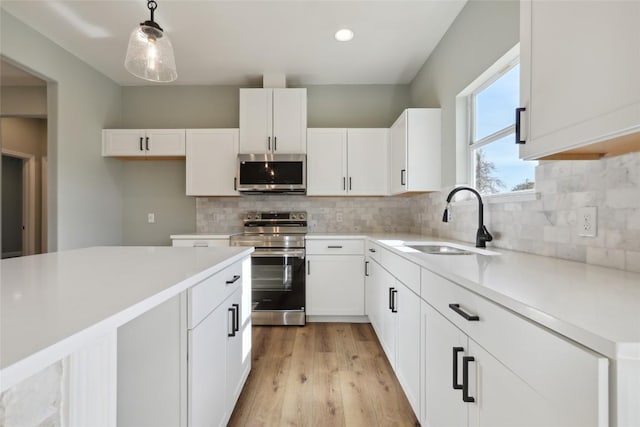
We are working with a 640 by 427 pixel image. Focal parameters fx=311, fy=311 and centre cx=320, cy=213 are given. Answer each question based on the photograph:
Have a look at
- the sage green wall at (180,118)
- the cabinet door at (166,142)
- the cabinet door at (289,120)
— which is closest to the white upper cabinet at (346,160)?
the cabinet door at (289,120)

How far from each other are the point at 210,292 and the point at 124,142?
9.73 ft

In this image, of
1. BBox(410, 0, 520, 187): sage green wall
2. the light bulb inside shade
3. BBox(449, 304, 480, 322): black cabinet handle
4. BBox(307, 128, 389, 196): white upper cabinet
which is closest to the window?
BBox(410, 0, 520, 187): sage green wall

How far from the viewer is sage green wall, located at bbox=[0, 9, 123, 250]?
262 cm

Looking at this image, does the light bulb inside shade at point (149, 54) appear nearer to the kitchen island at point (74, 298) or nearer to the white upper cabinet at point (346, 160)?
the kitchen island at point (74, 298)

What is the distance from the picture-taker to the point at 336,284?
312 centimetres

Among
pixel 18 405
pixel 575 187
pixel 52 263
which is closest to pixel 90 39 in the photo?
pixel 52 263

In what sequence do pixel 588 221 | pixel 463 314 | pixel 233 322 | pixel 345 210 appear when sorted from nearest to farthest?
1. pixel 463 314
2. pixel 588 221
3. pixel 233 322
4. pixel 345 210

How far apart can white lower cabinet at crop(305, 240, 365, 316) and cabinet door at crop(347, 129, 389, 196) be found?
66cm

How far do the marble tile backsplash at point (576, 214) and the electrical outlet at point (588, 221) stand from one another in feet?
0.04

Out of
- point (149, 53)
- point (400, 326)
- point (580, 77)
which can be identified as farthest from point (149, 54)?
point (400, 326)

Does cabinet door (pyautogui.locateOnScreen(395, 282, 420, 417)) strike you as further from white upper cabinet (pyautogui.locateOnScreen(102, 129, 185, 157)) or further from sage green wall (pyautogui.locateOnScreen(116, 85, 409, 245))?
white upper cabinet (pyautogui.locateOnScreen(102, 129, 185, 157))

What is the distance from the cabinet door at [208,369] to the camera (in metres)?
1.11

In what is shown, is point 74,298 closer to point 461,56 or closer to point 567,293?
point 567,293

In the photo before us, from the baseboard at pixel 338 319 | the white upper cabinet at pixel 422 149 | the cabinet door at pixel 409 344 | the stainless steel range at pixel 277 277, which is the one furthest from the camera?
the baseboard at pixel 338 319
